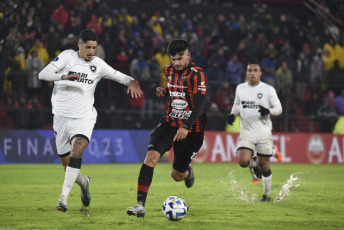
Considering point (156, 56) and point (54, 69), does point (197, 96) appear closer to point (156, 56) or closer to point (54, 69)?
point (54, 69)

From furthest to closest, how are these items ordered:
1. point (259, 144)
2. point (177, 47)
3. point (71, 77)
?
point (259, 144), point (177, 47), point (71, 77)

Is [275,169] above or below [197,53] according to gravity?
below

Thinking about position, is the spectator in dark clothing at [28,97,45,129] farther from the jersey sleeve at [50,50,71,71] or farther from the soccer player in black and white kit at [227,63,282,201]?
the jersey sleeve at [50,50,71,71]

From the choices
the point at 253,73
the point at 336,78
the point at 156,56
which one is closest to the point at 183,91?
the point at 253,73

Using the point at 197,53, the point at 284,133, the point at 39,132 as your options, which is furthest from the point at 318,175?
the point at 39,132

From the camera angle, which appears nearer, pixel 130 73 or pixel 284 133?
pixel 130 73

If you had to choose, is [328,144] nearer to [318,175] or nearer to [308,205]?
[318,175]

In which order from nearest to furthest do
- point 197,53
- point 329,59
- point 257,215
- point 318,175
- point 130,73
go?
point 257,215 < point 318,175 < point 130,73 < point 197,53 < point 329,59

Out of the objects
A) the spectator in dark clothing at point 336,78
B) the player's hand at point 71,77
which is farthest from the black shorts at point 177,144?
the spectator in dark clothing at point 336,78

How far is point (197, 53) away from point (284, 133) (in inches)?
163

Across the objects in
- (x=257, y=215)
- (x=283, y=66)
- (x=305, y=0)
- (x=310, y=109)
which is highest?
(x=305, y=0)

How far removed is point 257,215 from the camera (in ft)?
28.1

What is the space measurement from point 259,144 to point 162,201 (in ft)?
7.14

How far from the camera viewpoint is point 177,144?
357 inches
